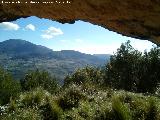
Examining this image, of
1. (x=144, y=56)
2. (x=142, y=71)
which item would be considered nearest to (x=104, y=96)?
(x=142, y=71)

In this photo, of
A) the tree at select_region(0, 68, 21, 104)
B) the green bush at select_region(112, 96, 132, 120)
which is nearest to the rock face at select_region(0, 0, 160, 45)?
the green bush at select_region(112, 96, 132, 120)

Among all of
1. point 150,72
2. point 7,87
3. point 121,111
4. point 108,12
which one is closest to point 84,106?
point 121,111

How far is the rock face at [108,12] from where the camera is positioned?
4995 millimetres

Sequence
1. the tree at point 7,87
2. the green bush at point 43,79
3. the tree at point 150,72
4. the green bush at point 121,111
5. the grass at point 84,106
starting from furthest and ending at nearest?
1. the green bush at point 43,79
2. the tree at point 150,72
3. the tree at point 7,87
4. the grass at point 84,106
5. the green bush at point 121,111

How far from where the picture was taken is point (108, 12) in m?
5.41

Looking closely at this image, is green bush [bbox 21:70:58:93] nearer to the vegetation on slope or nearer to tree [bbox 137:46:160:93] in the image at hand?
tree [bbox 137:46:160:93]

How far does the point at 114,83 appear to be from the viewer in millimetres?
66375

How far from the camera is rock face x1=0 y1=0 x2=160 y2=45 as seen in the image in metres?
5.00

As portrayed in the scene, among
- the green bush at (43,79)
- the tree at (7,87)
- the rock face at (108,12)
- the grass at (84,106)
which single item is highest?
the rock face at (108,12)

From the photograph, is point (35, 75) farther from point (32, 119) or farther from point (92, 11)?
point (92, 11)

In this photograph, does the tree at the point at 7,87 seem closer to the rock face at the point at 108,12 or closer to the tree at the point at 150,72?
the tree at the point at 150,72

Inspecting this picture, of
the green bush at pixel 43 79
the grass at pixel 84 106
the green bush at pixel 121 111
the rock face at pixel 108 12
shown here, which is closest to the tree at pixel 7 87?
the green bush at pixel 43 79

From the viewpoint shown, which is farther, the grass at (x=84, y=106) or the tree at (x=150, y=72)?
the tree at (x=150, y=72)

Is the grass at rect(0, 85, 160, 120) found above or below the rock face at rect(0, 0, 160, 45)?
below
